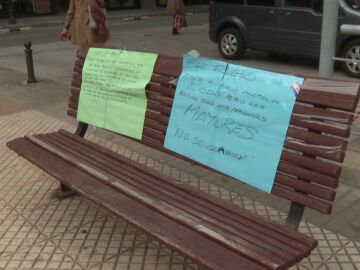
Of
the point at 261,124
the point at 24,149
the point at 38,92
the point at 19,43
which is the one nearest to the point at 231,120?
the point at 261,124

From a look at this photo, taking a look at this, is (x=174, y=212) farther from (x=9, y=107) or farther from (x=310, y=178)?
(x=9, y=107)

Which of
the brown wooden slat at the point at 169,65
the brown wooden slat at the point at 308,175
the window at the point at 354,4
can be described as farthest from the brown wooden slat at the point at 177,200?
the window at the point at 354,4

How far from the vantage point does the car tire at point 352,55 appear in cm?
917

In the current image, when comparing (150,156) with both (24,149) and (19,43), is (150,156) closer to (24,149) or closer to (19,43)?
(24,149)

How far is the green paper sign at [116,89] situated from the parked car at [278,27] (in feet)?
19.1

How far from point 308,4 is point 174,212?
7.86 metres

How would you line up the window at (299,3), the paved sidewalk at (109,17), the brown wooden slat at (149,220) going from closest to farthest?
the brown wooden slat at (149,220)
the window at (299,3)
the paved sidewalk at (109,17)

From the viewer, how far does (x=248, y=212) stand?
113 inches

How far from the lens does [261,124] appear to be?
3.00 m

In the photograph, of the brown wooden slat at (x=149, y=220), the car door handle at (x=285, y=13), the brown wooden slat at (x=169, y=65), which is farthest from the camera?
the car door handle at (x=285, y=13)

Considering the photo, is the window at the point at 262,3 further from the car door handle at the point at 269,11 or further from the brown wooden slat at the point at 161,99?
the brown wooden slat at the point at 161,99

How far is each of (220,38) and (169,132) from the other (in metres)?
8.32

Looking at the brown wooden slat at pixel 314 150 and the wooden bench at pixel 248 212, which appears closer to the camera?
the wooden bench at pixel 248 212

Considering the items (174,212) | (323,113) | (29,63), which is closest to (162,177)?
(174,212)
